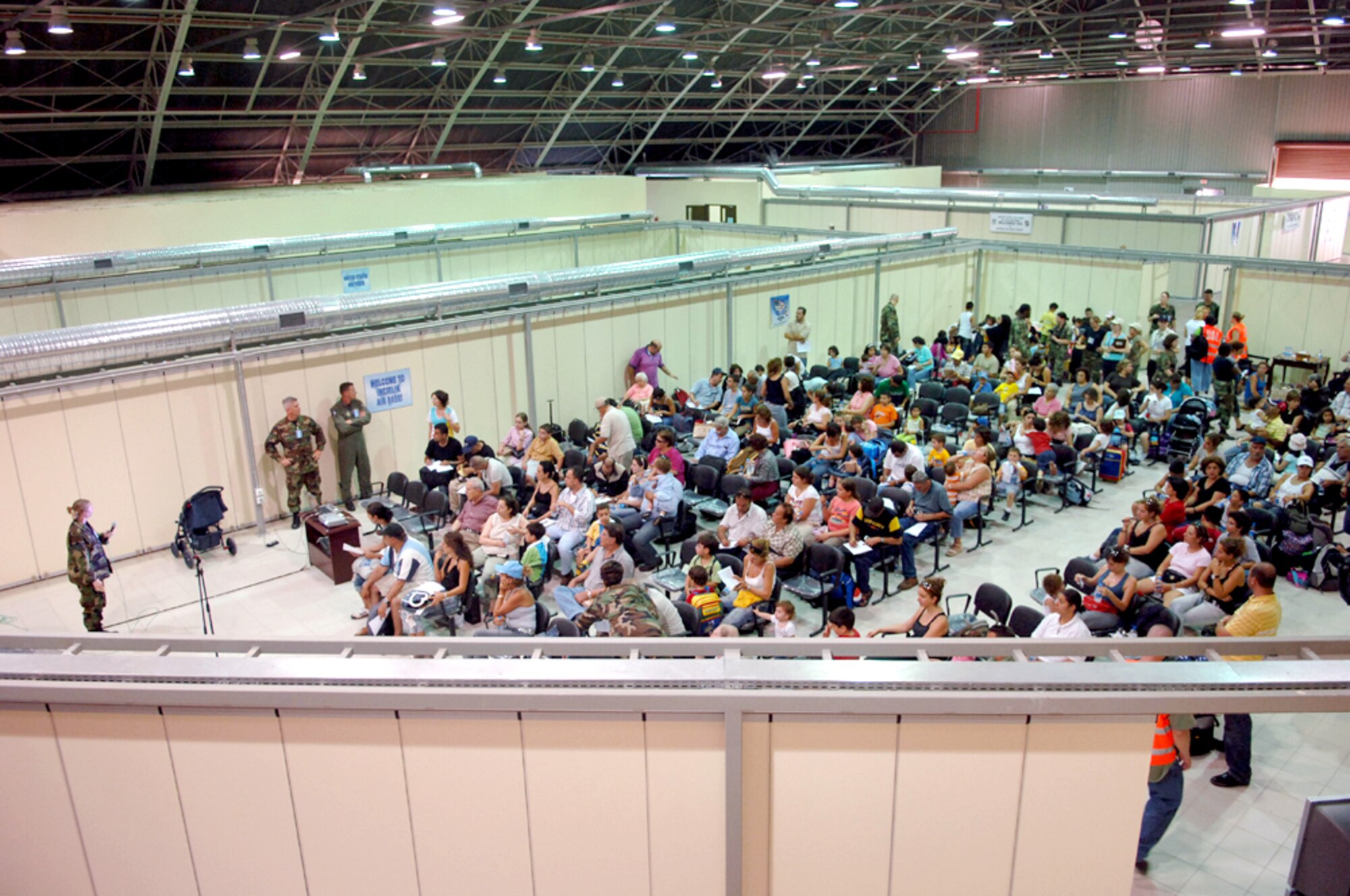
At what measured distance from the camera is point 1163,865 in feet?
18.3

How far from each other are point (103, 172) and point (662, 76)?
600 inches

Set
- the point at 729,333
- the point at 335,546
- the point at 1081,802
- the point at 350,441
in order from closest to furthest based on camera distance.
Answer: the point at 1081,802, the point at 335,546, the point at 350,441, the point at 729,333

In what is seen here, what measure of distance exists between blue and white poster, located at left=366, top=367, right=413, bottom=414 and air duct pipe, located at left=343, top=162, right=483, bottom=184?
14.4 meters

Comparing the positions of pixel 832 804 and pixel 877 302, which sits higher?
pixel 877 302

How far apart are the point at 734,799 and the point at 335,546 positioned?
699 cm

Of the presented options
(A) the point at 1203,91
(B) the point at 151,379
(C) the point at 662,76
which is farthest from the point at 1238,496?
(A) the point at 1203,91

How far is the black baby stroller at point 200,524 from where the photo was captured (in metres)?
9.66

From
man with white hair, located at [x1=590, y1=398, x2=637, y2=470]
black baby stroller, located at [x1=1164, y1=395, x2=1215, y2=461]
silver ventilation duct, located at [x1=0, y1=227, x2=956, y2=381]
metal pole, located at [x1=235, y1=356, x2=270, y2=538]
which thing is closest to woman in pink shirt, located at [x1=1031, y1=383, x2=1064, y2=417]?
black baby stroller, located at [x1=1164, y1=395, x2=1215, y2=461]

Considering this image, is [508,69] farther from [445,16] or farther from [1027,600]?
[1027,600]

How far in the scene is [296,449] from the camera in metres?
10.5

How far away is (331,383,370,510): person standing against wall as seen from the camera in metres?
10.9

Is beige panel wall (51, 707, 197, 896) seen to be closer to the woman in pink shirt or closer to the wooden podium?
the wooden podium

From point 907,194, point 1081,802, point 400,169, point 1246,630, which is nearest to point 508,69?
point 400,169

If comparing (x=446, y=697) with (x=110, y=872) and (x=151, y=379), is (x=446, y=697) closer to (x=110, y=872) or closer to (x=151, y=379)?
(x=110, y=872)
